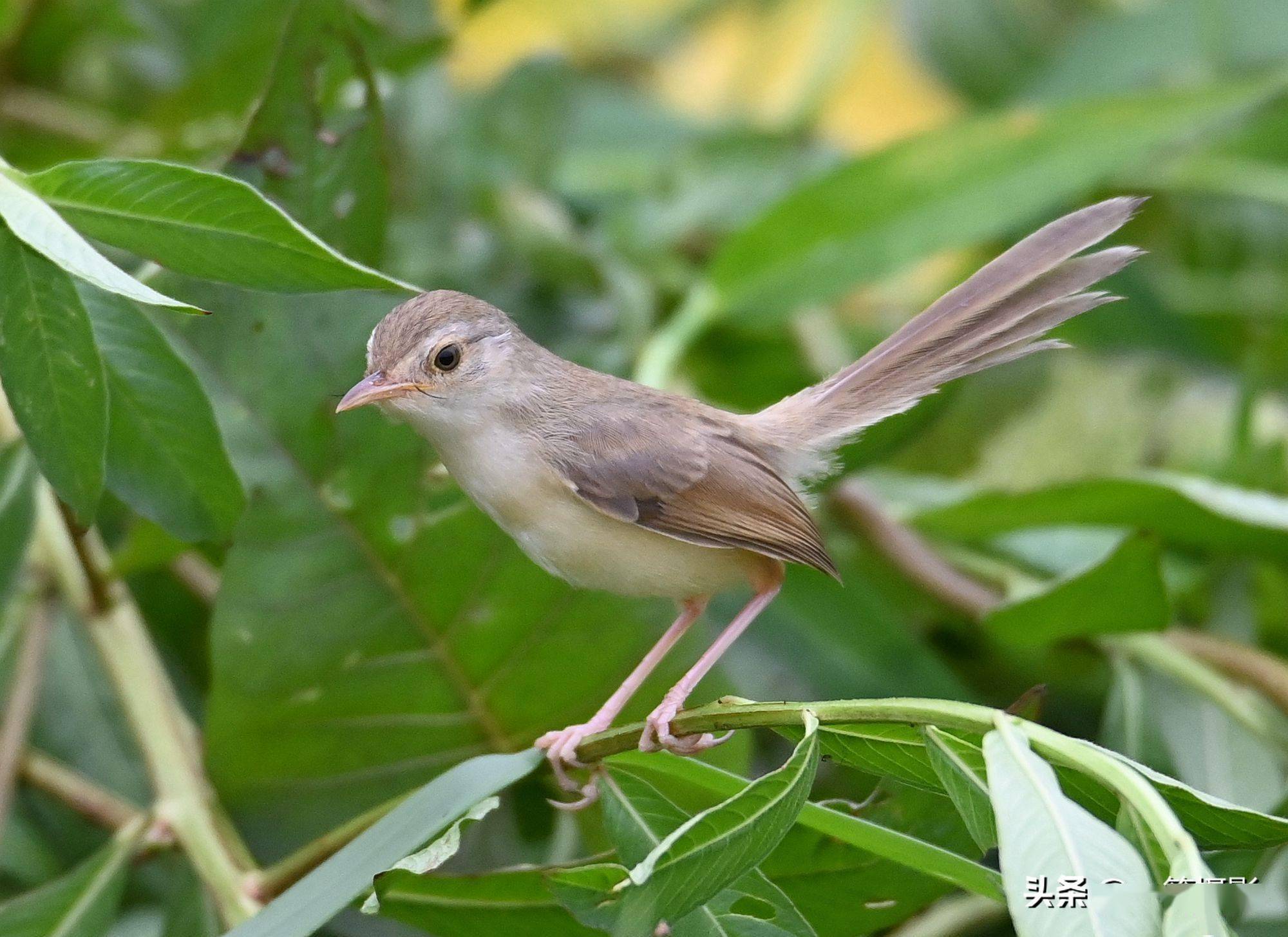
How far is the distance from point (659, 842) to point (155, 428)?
665 millimetres

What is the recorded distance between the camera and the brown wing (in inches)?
64.4

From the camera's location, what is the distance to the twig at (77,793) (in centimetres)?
178

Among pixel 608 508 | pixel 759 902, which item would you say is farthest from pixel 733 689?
pixel 759 902

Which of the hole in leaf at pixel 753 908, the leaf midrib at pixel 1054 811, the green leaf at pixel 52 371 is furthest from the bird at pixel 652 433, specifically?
the leaf midrib at pixel 1054 811

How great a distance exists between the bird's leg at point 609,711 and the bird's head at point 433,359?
1.28 ft

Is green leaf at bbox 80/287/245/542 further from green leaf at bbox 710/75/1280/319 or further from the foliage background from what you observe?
green leaf at bbox 710/75/1280/319

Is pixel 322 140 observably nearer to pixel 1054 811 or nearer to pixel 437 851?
pixel 437 851

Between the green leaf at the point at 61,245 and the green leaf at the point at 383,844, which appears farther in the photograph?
the green leaf at the point at 383,844

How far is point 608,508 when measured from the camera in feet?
5.33

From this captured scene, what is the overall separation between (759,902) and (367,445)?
77cm

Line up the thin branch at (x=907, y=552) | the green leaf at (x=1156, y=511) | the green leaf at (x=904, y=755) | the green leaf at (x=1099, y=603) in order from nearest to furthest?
1. the green leaf at (x=904, y=755)
2. the green leaf at (x=1099, y=603)
3. the green leaf at (x=1156, y=511)
4. the thin branch at (x=907, y=552)

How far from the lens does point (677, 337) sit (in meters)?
2.64

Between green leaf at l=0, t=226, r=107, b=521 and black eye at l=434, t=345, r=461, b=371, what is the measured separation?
0.50 m

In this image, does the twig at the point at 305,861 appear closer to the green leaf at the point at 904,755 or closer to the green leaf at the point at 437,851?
the green leaf at the point at 437,851
